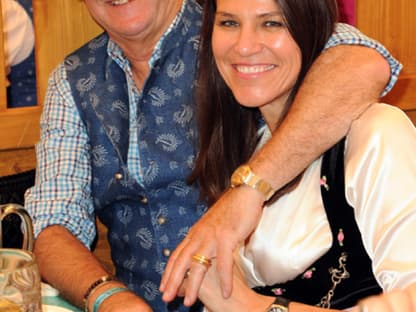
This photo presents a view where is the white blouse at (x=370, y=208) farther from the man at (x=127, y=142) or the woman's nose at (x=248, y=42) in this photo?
the man at (x=127, y=142)

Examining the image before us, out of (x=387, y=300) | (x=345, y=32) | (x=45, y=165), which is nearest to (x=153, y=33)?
(x=45, y=165)

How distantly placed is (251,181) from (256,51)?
270 millimetres

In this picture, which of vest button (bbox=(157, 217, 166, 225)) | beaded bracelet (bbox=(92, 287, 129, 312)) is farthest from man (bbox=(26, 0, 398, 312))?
beaded bracelet (bbox=(92, 287, 129, 312))

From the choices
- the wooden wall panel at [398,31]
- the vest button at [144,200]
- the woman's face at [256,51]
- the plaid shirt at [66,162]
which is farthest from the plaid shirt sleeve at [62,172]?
the wooden wall panel at [398,31]

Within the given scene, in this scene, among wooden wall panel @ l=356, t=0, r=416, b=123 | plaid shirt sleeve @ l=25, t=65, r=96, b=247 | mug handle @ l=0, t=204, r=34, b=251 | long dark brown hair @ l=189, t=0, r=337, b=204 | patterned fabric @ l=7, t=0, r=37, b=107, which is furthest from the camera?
wooden wall panel @ l=356, t=0, r=416, b=123

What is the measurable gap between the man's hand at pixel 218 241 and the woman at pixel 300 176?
0.09 feet

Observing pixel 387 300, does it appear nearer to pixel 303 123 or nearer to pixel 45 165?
pixel 303 123

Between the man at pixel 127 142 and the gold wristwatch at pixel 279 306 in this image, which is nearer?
the gold wristwatch at pixel 279 306

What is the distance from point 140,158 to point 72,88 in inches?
9.6

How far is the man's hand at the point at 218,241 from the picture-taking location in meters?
1.13

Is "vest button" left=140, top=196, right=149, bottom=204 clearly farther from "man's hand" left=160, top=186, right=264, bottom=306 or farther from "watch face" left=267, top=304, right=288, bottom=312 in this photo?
"watch face" left=267, top=304, right=288, bottom=312

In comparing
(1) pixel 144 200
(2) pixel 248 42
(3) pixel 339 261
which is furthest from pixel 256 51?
(1) pixel 144 200

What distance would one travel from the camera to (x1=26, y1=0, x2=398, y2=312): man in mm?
1675

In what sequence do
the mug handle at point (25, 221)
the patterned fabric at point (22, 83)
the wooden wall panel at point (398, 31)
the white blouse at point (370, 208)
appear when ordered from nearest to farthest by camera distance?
the mug handle at point (25, 221)
the white blouse at point (370, 208)
the patterned fabric at point (22, 83)
the wooden wall panel at point (398, 31)
